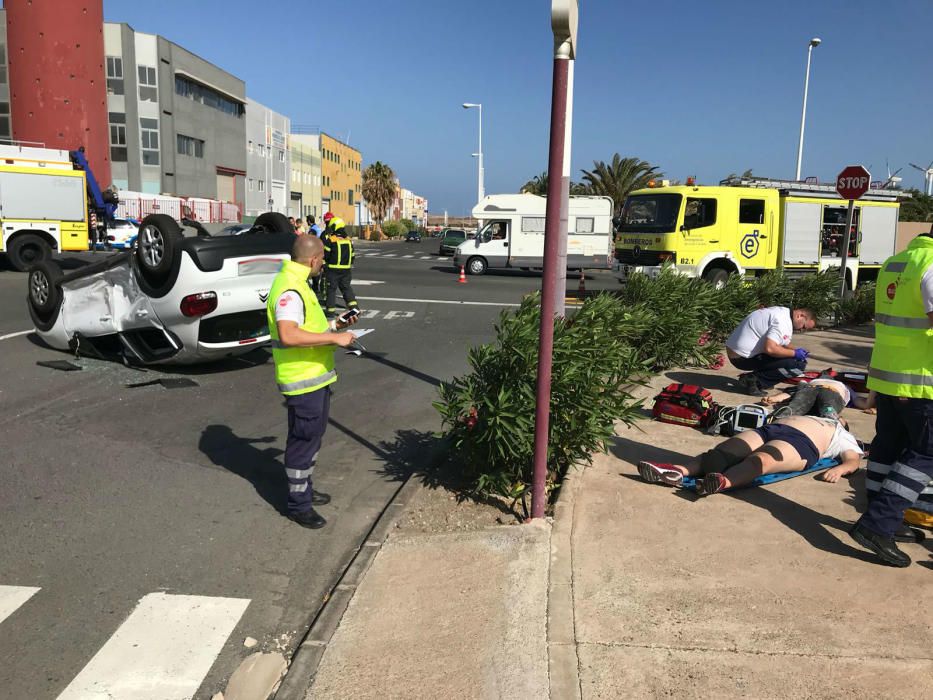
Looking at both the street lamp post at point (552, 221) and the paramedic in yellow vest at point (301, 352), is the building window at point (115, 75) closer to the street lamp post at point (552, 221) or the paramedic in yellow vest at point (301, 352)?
the paramedic in yellow vest at point (301, 352)

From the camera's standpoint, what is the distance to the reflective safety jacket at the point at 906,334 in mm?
3791

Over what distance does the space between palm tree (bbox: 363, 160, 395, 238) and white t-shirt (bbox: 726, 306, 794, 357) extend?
96793 mm

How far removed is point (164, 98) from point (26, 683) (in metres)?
53.5

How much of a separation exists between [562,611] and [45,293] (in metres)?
8.03

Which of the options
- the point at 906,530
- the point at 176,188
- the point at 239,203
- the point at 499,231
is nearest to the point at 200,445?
the point at 906,530

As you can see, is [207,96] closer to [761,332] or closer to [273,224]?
[273,224]

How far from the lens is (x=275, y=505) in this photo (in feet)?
16.0

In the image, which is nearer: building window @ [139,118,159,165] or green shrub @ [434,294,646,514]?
green shrub @ [434,294,646,514]

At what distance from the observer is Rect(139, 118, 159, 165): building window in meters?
49.3

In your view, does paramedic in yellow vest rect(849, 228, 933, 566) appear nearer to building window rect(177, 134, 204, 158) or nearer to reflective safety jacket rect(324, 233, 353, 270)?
reflective safety jacket rect(324, 233, 353, 270)

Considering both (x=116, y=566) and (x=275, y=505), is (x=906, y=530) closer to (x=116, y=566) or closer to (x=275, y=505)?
(x=275, y=505)

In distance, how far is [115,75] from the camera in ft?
158

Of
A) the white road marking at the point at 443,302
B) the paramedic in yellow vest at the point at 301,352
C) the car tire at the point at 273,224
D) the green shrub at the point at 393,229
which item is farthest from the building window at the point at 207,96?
the paramedic in yellow vest at the point at 301,352

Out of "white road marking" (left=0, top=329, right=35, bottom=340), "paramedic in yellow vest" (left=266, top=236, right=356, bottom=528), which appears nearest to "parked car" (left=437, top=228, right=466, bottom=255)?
"white road marking" (left=0, top=329, right=35, bottom=340)
